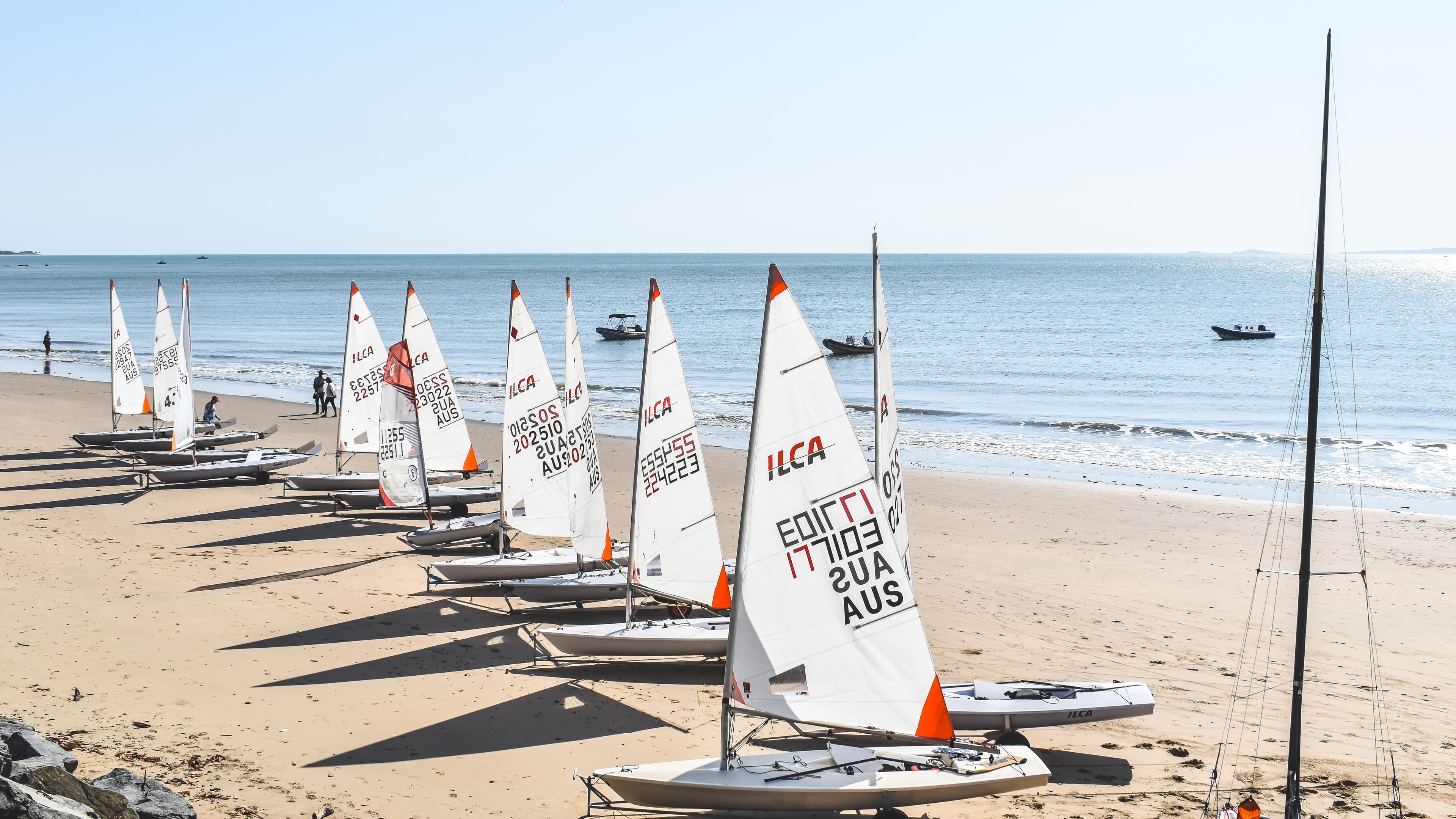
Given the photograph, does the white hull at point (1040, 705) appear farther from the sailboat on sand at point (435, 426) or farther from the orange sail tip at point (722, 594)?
the sailboat on sand at point (435, 426)

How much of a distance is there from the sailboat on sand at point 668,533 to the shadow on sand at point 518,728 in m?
0.91

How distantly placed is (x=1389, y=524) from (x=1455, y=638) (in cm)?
781

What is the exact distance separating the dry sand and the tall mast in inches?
42.2

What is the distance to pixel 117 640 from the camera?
12812mm

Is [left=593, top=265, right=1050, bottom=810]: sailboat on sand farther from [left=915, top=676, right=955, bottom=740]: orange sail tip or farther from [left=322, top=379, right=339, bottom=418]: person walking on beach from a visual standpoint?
[left=322, top=379, right=339, bottom=418]: person walking on beach

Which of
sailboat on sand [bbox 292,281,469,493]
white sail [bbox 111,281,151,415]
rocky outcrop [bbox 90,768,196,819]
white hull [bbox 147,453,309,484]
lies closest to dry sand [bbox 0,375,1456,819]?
rocky outcrop [bbox 90,768,196,819]

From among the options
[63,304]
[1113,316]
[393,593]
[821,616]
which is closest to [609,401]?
[393,593]

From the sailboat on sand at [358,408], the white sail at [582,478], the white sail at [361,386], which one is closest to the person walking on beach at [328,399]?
the sailboat on sand at [358,408]

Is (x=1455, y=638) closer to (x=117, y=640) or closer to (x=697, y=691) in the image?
(x=697, y=691)

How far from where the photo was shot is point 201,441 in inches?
1075

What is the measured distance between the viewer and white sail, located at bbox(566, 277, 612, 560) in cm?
1539

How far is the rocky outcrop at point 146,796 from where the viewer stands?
790cm

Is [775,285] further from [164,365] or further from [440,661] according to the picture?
[164,365]

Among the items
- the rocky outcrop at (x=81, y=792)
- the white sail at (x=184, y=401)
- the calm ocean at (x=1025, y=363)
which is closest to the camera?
the rocky outcrop at (x=81, y=792)
